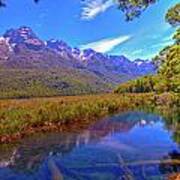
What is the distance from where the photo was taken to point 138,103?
111 metres

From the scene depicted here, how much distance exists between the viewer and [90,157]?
30719 millimetres

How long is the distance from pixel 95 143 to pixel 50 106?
21.0 m

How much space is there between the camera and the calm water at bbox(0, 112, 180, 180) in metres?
24.3

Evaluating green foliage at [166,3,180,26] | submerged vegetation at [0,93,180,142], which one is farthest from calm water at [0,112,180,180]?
green foliage at [166,3,180,26]

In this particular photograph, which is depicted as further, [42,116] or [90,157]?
[42,116]

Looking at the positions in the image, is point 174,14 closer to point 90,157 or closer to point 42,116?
point 90,157

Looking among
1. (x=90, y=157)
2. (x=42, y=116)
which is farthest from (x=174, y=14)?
(x=42, y=116)

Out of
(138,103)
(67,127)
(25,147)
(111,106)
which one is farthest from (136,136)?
(138,103)

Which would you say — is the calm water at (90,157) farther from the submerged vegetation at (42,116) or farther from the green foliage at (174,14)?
the green foliage at (174,14)

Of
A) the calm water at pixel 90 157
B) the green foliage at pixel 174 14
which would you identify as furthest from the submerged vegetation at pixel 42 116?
the green foliage at pixel 174 14

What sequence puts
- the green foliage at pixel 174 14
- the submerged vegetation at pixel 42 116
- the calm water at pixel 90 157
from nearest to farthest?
the calm water at pixel 90 157
the green foliage at pixel 174 14
the submerged vegetation at pixel 42 116

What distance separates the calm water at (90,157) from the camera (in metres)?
24.3

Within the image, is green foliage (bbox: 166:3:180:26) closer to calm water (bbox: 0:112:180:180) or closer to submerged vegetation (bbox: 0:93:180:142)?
calm water (bbox: 0:112:180:180)

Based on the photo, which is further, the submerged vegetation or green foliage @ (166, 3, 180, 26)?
the submerged vegetation
